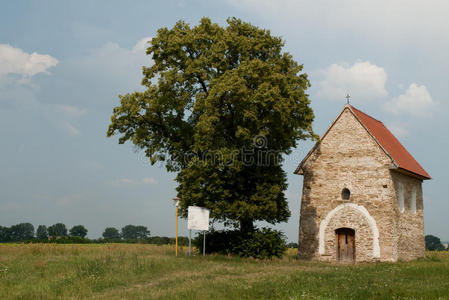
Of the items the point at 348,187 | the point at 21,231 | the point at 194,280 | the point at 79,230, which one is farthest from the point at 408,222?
the point at 21,231

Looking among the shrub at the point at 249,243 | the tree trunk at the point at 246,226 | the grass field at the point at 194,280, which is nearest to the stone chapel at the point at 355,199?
the shrub at the point at 249,243

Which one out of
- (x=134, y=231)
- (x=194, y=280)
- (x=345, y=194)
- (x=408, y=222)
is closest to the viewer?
(x=194, y=280)

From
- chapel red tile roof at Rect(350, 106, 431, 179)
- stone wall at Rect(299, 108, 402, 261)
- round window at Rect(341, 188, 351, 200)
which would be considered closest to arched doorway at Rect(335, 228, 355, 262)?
stone wall at Rect(299, 108, 402, 261)

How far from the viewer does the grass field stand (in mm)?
15328

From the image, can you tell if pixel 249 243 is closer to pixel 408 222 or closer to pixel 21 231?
pixel 408 222

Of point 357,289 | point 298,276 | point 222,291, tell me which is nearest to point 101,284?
point 222,291

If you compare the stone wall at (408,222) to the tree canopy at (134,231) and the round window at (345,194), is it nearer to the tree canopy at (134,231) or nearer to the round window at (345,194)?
the round window at (345,194)

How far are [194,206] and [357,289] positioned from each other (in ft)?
42.0

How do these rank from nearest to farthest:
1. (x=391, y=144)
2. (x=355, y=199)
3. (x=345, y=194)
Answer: (x=355, y=199) → (x=345, y=194) → (x=391, y=144)

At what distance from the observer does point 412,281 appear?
17938mm

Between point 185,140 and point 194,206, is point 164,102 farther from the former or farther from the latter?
point 194,206

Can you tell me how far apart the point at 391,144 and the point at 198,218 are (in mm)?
15147

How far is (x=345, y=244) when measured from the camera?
1109 inches

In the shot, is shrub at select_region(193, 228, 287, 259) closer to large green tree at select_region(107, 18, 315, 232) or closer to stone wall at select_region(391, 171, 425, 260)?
large green tree at select_region(107, 18, 315, 232)
